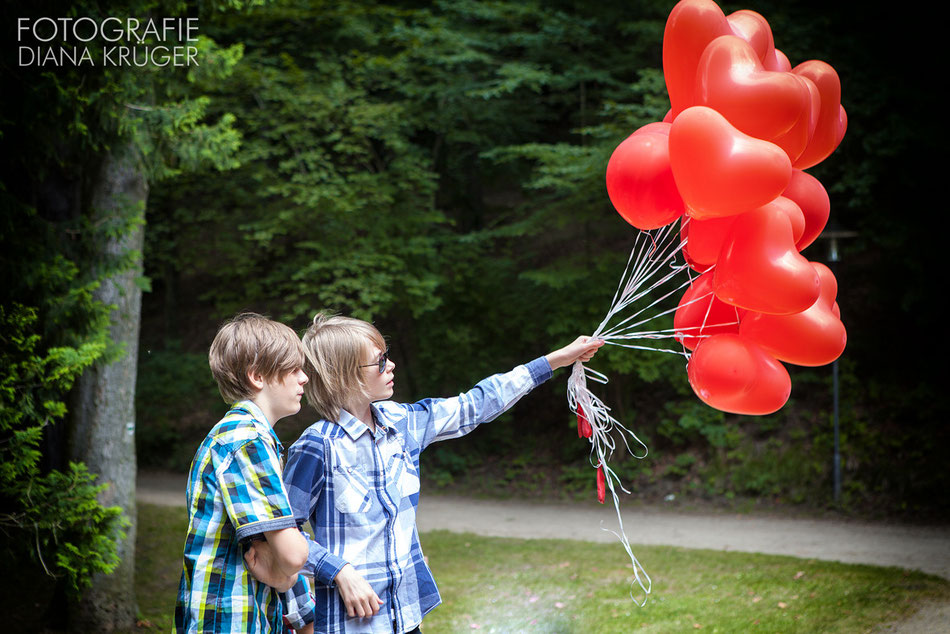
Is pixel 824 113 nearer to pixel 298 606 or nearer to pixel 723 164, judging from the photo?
pixel 723 164

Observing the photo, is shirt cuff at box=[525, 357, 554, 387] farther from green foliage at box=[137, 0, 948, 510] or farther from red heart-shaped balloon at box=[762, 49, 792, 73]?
green foliage at box=[137, 0, 948, 510]

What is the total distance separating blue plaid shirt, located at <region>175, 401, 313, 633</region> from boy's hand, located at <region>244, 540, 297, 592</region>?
0.02 metres

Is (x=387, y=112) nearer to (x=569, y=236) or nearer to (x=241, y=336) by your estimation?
(x=569, y=236)

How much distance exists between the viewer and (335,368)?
232 centimetres

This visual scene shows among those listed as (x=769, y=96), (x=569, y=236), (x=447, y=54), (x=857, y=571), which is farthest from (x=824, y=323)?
(x=569, y=236)

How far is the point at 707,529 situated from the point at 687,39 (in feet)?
20.2

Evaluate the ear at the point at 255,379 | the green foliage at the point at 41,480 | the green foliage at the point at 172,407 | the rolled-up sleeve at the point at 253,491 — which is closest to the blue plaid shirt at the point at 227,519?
the rolled-up sleeve at the point at 253,491

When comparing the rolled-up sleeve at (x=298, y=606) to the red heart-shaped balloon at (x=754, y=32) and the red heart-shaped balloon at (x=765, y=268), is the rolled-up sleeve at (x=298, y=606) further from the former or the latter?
the red heart-shaped balloon at (x=754, y=32)

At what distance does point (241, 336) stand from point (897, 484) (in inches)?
322

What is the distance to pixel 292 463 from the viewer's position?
222 centimetres

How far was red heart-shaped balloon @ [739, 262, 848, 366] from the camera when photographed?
2789mm

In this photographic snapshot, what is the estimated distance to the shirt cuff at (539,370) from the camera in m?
2.65

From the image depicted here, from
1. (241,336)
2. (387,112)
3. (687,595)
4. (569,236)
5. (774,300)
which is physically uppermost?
(387,112)

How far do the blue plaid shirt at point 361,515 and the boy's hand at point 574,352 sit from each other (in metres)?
0.60
